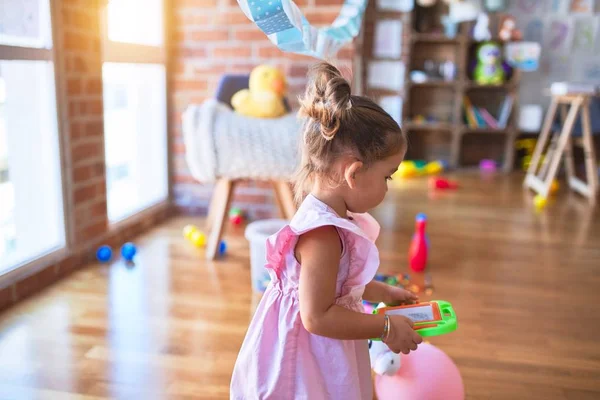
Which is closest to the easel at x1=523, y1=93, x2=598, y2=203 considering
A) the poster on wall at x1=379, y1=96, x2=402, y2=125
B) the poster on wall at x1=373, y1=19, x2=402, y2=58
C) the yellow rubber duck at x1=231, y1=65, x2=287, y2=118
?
the poster on wall at x1=379, y1=96, x2=402, y2=125

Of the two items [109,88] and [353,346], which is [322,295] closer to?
[353,346]

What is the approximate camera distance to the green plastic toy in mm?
1017

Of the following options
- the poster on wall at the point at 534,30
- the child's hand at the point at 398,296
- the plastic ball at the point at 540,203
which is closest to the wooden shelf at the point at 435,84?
the poster on wall at the point at 534,30

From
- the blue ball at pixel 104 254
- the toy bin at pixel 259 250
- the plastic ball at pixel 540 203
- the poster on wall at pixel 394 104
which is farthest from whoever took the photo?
the poster on wall at pixel 394 104

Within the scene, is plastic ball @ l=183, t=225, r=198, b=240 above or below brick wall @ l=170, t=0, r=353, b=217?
below

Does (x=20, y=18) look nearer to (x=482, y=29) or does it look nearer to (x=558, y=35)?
(x=482, y=29)

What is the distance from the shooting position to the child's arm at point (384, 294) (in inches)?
44.1

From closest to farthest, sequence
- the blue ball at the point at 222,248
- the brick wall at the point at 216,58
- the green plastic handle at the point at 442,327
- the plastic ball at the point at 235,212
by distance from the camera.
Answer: the green plastic handle at the point at 442,327
the blue ball at the point at 222,248
the brick wall at the point at 216,58
the plastic ball at the point at 235,212

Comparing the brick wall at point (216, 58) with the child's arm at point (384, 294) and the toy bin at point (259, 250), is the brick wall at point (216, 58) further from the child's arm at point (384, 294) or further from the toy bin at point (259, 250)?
the child's arm at point (384, 294)

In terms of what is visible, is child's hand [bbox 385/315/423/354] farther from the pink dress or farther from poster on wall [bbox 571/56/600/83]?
poster on wall [bbox 571/56/600/83]

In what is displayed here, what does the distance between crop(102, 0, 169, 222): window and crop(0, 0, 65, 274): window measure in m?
0.36

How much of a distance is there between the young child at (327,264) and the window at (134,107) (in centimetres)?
163

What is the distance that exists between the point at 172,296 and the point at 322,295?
118 centimetres

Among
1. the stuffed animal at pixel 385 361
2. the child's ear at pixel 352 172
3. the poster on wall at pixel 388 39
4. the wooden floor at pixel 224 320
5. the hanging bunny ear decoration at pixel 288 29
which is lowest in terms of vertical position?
the wooden floor at pixel 224 320
